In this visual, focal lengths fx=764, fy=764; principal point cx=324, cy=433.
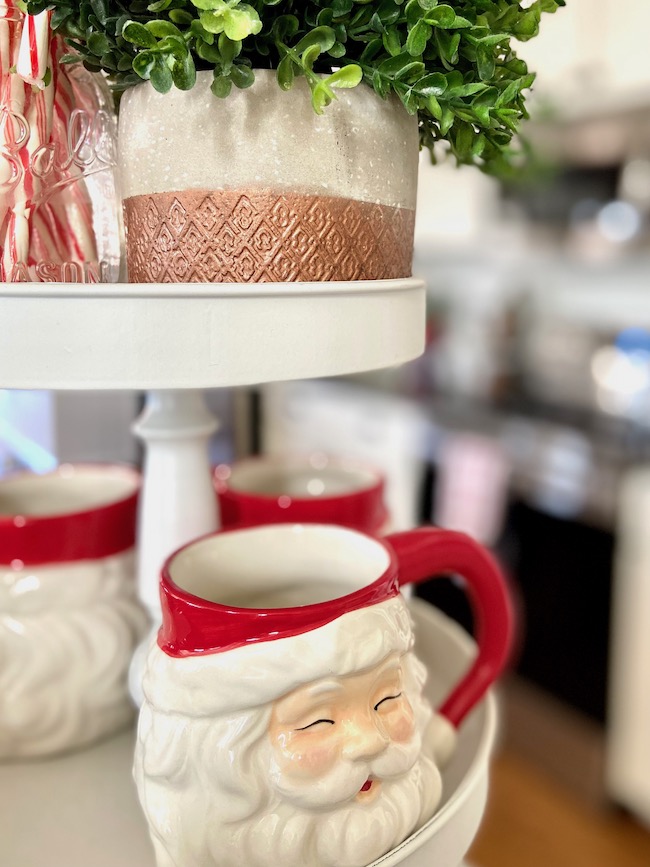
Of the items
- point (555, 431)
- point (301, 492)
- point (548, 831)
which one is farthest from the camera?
point (555, 431)

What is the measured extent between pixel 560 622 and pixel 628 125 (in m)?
1.14

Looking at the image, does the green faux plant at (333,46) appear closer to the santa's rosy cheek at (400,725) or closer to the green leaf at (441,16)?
the green leaf at (441,16)

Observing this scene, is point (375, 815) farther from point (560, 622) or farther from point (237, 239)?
point (560, 622)

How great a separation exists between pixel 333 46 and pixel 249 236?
0.10 metres

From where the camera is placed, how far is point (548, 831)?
161 centimetres

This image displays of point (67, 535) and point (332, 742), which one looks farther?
point (67, 535)

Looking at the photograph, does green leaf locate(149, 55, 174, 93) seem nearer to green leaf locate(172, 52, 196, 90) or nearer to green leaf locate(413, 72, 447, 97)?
green leaf locate(172, 52, 196, 90)

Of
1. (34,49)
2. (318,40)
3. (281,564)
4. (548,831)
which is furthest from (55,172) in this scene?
(548,831)

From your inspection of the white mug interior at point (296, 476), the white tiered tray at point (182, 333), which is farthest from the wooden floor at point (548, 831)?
the white tiered tray at point (182, 333)

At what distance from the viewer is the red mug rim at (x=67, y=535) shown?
1.69 feet

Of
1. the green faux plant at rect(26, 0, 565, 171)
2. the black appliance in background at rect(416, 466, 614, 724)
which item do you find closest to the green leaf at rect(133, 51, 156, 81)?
the green faux plant at rect(26, 0, 565, 171)

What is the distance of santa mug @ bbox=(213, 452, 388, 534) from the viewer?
0.58 meters

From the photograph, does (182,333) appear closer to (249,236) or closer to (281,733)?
(249,236)

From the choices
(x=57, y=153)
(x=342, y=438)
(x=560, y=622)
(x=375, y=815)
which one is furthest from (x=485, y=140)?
(x=342, y=438)
